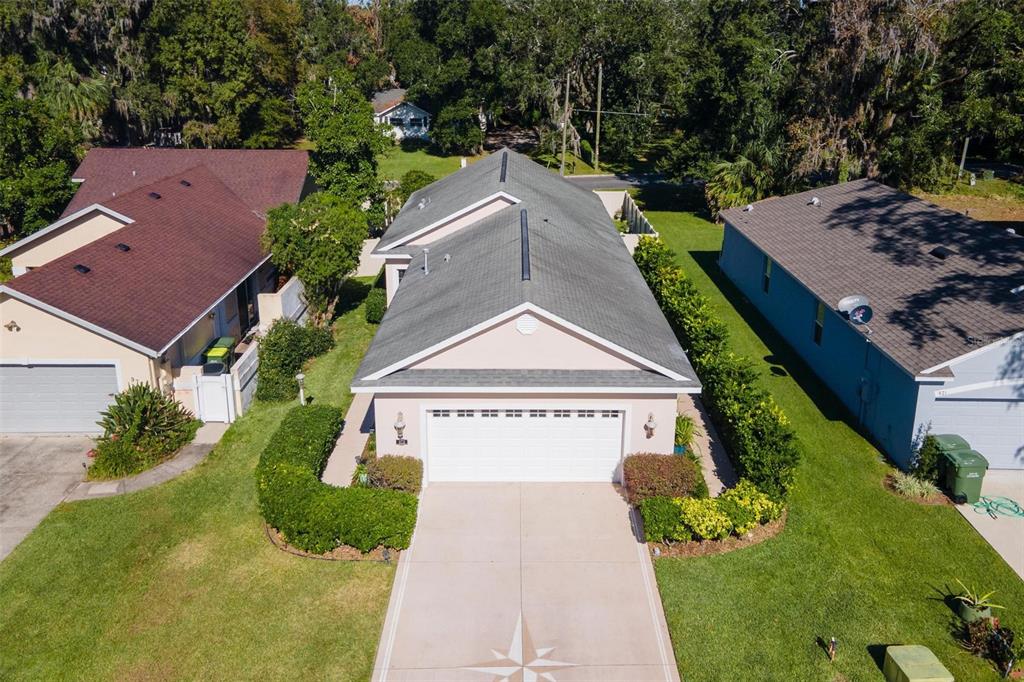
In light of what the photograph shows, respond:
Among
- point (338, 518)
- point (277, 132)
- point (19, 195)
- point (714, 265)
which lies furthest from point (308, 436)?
point (277, 132)

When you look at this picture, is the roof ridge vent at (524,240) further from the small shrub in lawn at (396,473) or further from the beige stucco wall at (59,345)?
the beige stucco wall at (59,345)

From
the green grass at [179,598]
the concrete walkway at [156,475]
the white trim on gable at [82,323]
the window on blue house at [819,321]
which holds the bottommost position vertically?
the green grass at [179,598]

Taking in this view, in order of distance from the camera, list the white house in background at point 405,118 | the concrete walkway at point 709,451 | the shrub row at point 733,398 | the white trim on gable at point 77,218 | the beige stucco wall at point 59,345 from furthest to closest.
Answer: the white house in background at point 405,118 → the white trim on gable at point 77,218 → the beige stucco wall at point 59,345 → the concrete walkway at point 709,451 → the shrub row at point 733,398

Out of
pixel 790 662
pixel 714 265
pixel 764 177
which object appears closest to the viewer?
pixel 790 662

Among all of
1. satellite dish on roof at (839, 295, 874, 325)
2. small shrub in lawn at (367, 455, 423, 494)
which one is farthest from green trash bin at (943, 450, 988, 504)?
small shrub in lawn at (367, 455, 423, 494)

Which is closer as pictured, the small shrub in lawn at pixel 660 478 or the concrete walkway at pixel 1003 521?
the concrete walkway at pixel 1003 521

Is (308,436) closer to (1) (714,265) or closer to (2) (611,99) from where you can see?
(1) (714,265)

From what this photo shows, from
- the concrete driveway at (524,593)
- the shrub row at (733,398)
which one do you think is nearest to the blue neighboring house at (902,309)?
the shrub row at (733,398)

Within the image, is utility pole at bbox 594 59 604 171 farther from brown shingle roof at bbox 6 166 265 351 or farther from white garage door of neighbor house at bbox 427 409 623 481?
white garage door of neighbor house at bbox 427 409 623 481
